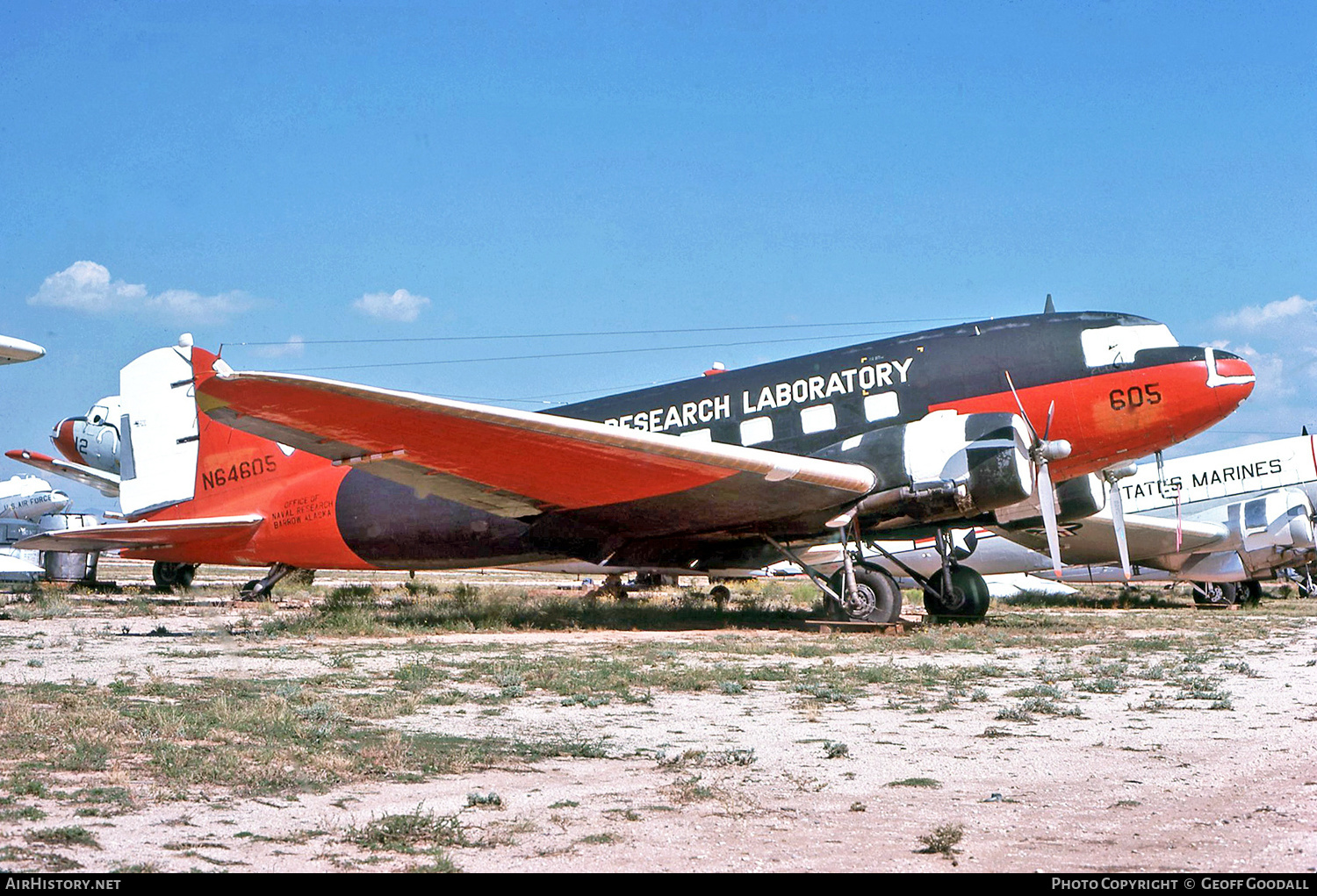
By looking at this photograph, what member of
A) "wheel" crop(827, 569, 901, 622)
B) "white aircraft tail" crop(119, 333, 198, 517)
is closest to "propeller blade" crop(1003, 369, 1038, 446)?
"wheel" crop(827, 569, 901, 622)

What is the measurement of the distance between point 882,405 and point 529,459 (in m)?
4.81

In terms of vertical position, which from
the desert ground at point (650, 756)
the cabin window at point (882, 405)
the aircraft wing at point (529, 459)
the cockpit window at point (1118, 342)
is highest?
the cockpit window at point (1118, 342)

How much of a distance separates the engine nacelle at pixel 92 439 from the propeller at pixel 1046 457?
22.5 m

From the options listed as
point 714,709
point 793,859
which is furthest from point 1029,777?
point 714,709

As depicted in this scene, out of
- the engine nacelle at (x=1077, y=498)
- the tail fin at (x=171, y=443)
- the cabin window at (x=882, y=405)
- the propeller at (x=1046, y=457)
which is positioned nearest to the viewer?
the propeller at (x=1046, y=457)

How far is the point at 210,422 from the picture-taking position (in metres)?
20.7

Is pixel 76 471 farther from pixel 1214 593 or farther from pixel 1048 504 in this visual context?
pixel 1214 593

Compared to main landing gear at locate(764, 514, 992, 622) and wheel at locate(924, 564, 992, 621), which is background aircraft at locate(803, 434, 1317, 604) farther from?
main landing gear at locate(764, 514, 992, 622)

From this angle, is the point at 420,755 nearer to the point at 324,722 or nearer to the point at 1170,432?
the point at 324,722

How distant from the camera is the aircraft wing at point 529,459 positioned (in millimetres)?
12578

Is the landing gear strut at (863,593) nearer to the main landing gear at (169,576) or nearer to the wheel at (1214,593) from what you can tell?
the main landing gear at (169,576)

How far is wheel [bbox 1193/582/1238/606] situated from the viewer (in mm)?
29250

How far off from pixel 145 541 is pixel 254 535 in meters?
2.27

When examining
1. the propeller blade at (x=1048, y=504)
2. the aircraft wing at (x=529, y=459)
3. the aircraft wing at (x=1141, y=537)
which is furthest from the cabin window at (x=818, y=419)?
the aircraft wing at (x=1141, y=537)
